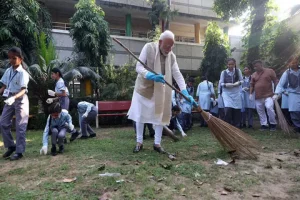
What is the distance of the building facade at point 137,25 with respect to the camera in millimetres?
14320

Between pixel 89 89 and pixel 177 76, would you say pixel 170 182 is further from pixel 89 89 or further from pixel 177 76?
pixel 89 89

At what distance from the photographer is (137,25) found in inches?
724

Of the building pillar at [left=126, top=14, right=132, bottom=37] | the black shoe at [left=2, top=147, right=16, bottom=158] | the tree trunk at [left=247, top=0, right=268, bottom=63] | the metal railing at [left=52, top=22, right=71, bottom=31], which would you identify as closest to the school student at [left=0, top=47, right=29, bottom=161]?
the black shoe at [left=2, top=147, right=16, bottom=158]

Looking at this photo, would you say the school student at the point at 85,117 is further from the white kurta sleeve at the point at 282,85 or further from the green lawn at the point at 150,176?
the white kurta sleeve at the point at 282,85

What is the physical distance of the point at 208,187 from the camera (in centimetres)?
288

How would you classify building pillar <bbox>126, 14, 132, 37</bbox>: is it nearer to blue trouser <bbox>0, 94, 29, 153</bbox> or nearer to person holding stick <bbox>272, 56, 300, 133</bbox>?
person holding stick <bbox>272, 56, 300, 133</bbox>

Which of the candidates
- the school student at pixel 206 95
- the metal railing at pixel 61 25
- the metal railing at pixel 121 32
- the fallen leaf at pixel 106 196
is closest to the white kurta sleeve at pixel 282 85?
the school student at pixel 206 95

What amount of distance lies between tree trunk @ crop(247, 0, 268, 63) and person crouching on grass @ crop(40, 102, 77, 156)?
9.13m

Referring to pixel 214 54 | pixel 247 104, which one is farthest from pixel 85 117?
pixel 214 54

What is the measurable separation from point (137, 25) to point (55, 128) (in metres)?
14.9

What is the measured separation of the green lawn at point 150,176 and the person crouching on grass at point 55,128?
195 mm

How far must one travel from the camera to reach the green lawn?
2.73m

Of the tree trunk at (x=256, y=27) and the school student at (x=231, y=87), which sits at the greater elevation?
the tree trunk at (x=256, y=27)

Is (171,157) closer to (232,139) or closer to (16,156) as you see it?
(232,139)
